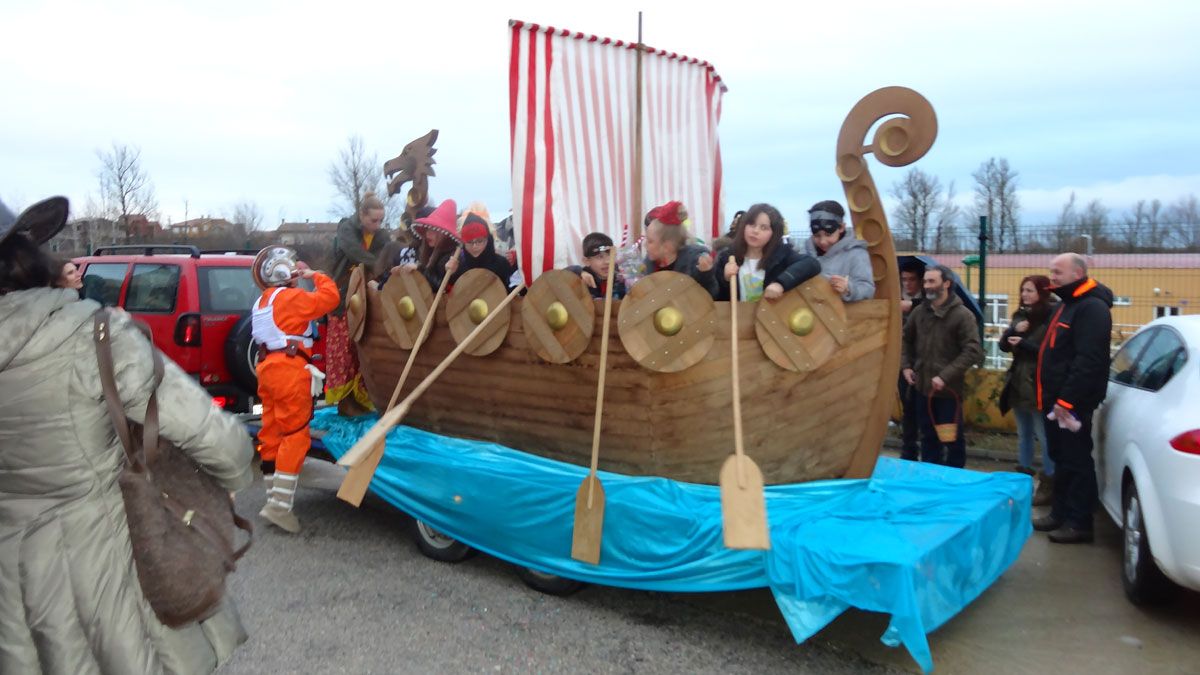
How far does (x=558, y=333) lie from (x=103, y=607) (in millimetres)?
2580

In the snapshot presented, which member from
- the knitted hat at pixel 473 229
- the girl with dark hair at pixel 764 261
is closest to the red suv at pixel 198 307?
the knitted hat at pixel 473 229

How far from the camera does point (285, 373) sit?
213 inches

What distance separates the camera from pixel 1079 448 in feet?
16.2

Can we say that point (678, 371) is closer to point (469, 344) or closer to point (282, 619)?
point (469, 344)

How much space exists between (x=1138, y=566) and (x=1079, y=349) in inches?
48.0

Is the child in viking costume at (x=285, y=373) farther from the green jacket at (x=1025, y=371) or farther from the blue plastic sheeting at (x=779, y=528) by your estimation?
the green jacket at (x=1025, y=371)

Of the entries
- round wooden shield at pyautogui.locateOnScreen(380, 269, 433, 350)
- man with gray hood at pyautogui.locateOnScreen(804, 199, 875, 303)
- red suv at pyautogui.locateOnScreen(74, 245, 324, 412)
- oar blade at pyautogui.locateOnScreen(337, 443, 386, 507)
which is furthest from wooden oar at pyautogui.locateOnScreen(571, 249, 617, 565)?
red suv at pyautogui.locateOnScreen(74, 245, 324, 412)

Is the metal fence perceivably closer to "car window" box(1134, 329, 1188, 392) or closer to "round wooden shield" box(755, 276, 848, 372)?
"car window" box(1134, 329, 1188, 392)

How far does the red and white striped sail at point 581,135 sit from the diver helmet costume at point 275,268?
1.61 metres

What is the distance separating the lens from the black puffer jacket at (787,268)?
12.8ft

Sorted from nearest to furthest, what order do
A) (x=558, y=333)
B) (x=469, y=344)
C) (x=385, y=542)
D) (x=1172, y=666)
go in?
(x=1172, y=666), (x=558, y=333), (x=469, y=344), (x=385, y=542)

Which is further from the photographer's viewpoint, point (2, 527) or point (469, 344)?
point (469, 344)

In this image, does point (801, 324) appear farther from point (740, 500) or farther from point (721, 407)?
point (740, 500)

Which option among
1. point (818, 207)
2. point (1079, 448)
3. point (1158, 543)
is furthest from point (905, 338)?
point (1158, 543)
